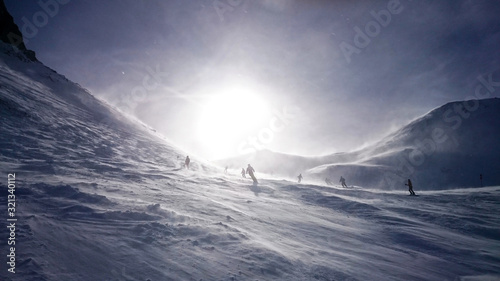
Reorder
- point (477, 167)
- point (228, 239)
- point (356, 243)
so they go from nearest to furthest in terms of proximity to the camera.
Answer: point (228, 239) < point (356, 243) < point (477, 167)

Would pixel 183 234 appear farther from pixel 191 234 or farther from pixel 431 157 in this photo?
pixel 431 157

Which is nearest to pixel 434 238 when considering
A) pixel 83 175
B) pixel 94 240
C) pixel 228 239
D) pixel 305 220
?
pixel 305 220

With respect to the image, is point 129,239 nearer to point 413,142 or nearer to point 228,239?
point 228,239

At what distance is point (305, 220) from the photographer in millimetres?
10852

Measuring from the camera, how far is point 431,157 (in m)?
86.1

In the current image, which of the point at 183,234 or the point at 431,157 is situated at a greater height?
the point at 431,157

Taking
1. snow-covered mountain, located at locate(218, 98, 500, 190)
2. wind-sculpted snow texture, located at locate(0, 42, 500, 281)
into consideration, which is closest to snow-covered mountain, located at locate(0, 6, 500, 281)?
wind-sculpted snow texture, located at locate(0, 42, 500, 281)

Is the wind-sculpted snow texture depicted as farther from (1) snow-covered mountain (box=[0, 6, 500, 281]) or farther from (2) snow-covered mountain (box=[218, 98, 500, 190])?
(2) snow-covered mountain (box=[218, 98, 500, 190])

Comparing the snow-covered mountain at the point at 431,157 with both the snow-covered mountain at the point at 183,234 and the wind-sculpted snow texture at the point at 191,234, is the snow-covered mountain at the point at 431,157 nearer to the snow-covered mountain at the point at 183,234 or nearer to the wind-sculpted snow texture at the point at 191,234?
the wind-sculpted snow texture at the point at 191,234

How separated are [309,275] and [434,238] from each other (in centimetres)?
830

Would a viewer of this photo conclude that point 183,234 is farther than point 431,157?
No

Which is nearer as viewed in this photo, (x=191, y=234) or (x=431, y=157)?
(x=191, y=234)

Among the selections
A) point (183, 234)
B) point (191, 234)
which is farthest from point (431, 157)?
point (183, 234)

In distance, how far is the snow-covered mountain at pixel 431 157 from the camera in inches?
2977
